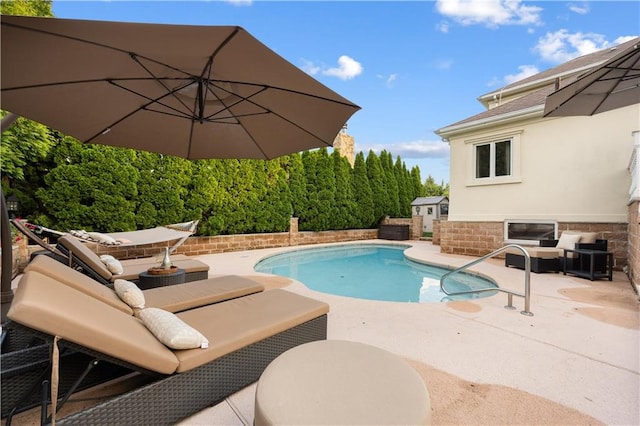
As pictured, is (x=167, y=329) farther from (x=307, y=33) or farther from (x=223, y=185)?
(x=307, y=33)

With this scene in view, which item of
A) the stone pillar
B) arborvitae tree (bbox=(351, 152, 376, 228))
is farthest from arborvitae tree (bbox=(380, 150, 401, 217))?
the stone pillar

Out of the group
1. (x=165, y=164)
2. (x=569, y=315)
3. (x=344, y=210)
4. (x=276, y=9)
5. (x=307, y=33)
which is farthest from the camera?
(x=344, y=210)

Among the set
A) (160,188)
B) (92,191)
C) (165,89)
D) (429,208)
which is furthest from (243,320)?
(429,208)

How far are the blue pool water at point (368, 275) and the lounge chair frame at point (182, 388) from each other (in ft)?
13.2

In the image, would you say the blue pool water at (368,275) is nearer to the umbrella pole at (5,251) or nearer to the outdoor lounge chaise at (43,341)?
the outdoor lounge chaise at (43,341)

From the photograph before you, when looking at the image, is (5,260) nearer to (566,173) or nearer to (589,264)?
(589,264)

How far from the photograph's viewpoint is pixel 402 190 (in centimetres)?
1850

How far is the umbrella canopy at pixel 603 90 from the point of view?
3.58m

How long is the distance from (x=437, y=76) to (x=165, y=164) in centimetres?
1117

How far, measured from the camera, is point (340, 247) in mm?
13047

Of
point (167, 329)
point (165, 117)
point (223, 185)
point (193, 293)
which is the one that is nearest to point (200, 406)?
point (167, 329)

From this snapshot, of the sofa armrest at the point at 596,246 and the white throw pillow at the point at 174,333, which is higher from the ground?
the sofa armrest at the point at 596,246

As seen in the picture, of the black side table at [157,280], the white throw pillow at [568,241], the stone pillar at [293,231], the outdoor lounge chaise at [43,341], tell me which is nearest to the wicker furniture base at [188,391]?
the outdoor lounge chaise at [43,341]

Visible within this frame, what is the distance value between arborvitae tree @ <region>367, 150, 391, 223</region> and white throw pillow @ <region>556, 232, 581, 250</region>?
9758 mm
